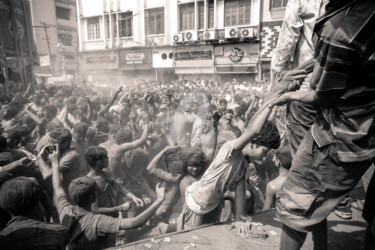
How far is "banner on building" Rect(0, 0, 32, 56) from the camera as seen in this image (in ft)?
47.3

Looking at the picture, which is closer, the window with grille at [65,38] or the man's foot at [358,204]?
the man's foot at [358,204]

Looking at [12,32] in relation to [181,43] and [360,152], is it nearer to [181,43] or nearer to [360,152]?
[181,43]

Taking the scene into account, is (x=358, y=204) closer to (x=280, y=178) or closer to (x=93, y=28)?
(x=280, y=178)

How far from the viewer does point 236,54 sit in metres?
23.9

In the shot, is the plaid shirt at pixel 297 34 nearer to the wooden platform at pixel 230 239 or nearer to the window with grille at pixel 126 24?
the wooden platform at pixel 230 239

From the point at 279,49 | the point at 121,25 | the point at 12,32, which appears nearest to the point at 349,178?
the point at 279,49

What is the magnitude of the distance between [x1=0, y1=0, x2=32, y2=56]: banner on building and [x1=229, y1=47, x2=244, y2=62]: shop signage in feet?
51.2

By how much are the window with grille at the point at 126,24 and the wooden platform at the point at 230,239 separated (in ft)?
90.9

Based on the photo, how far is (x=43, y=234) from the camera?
1.77 metres

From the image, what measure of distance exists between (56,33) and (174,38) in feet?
37.8

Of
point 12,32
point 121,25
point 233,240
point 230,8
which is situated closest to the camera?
point 233,240

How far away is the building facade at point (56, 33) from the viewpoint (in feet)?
70.8

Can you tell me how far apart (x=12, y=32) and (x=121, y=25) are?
14593 millimetres

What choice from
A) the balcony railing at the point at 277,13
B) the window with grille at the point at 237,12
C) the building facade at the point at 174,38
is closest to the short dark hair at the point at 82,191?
the building facade at the point at 174,38
